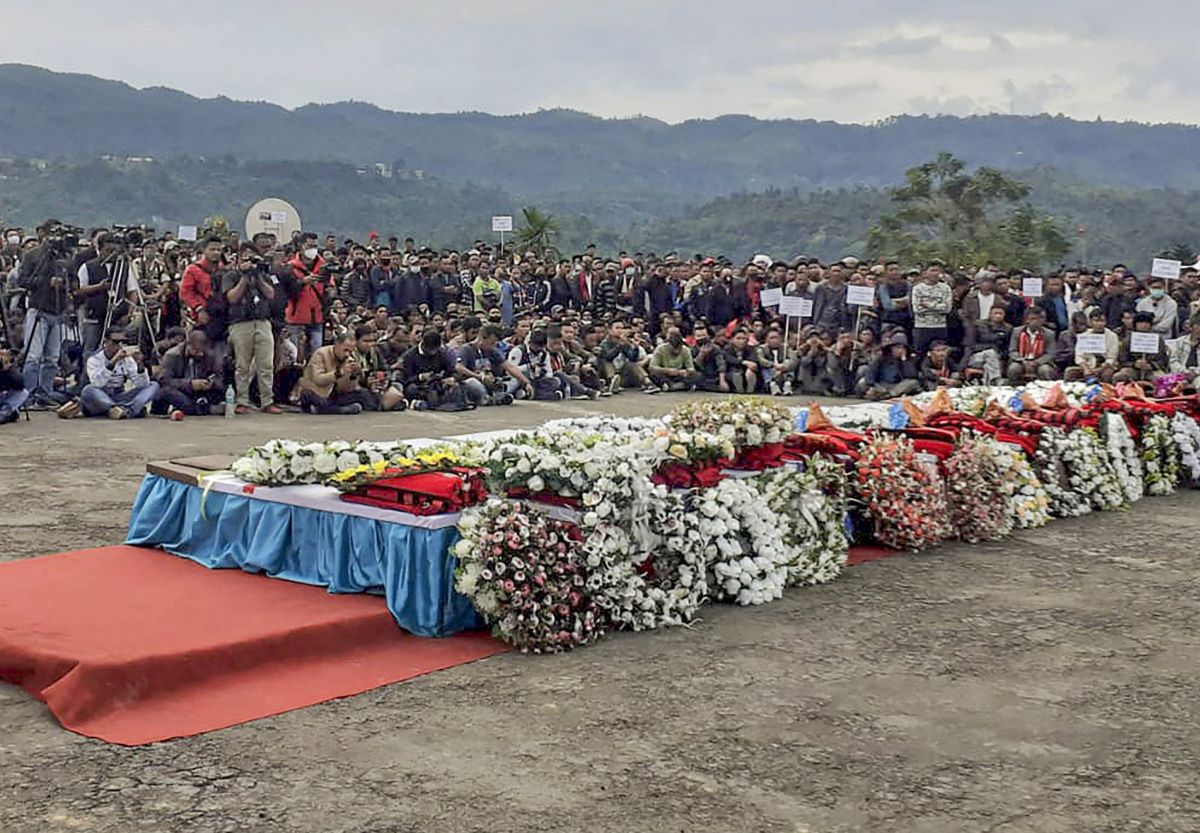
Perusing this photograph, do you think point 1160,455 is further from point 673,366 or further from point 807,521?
point 673,366

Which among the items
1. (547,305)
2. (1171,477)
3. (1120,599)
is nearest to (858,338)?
(547,305)

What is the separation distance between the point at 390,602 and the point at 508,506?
0.65 m

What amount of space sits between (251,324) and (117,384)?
1444mm

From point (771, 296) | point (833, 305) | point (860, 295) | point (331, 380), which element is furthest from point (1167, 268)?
point (331, 380)

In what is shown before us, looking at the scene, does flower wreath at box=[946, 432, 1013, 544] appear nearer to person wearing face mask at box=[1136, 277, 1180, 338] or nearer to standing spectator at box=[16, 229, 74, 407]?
standing spectator at box=[16, 229, 74, 407]

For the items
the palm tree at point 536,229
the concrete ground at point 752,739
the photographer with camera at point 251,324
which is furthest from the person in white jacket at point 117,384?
the palm tree at point 536,229

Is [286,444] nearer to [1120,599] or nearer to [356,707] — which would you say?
[356,707]

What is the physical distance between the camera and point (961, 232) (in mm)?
49750

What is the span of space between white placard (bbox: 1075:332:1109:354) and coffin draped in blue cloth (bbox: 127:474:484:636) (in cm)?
1168

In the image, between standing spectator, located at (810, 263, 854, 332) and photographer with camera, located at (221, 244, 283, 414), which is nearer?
photographer with camera, located at (221, 244, 283, 414)

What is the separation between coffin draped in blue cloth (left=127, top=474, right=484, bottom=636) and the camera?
226 inches

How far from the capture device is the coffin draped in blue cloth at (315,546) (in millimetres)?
5730

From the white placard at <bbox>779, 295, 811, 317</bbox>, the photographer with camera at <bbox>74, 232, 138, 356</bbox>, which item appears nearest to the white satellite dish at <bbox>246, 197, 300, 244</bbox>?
the photographer with camera at <bbox>74, 232, 138, 356</bbox>

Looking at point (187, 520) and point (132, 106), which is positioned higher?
point (132, 106)
